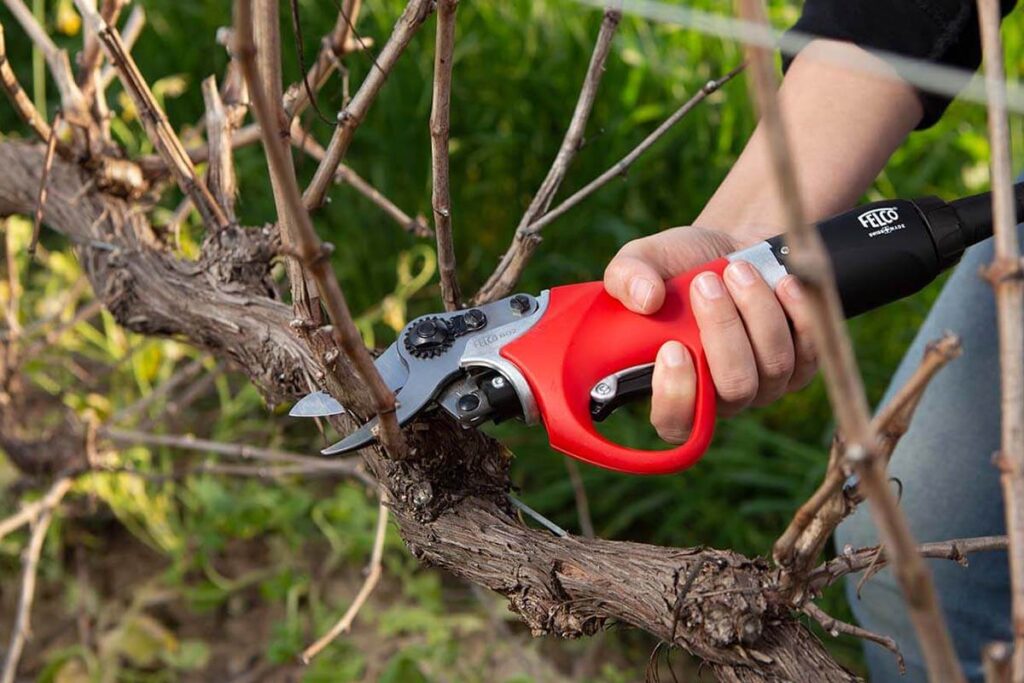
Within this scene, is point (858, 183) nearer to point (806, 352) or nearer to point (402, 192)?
point (806, 352)

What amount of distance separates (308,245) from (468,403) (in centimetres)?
38

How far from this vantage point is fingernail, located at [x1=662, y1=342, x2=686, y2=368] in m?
1.10

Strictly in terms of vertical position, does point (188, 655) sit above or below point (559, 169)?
below

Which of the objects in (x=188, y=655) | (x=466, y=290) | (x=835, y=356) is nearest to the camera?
(x=835, y=356)

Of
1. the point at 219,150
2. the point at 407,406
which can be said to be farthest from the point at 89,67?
the point at 407,406

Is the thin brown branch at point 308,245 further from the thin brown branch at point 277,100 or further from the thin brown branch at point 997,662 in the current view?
the thin brown branch at point 997,662

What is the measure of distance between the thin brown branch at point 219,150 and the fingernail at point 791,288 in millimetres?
712

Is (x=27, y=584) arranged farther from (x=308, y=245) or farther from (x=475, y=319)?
(x=308, y=245)

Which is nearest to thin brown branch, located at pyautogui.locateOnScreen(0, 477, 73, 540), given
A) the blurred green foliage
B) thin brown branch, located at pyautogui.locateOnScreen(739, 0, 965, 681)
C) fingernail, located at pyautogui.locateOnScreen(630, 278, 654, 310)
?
the blurred green foliage

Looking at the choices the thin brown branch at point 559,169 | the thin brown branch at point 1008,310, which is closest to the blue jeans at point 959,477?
the thin brown branch at point 559,169

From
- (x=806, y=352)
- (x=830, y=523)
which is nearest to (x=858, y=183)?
(x=806, y=352)

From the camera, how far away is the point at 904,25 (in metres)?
1.41

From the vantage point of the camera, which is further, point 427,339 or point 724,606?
point 427,339

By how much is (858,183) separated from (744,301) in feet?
1.39
